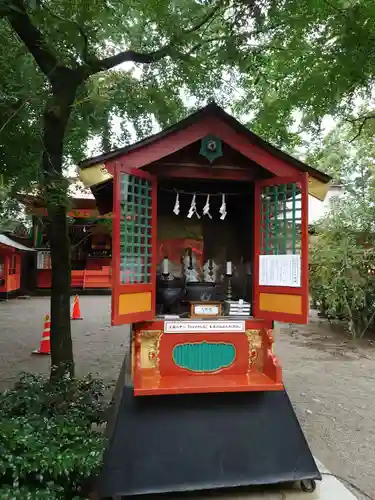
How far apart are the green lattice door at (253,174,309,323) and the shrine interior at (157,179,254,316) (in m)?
0.55

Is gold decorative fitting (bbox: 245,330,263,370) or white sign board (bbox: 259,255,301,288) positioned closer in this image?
white sign board (bbox: 259,255,301,288)

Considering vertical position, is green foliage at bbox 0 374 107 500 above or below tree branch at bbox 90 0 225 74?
below

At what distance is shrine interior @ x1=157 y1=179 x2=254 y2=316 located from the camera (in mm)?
4574

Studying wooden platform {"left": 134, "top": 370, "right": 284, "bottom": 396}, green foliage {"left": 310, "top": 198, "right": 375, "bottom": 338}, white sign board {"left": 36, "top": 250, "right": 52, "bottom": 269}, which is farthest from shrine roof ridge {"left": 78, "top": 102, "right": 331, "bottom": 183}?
white sign board {"left": 36, "top": 250, "right": 52, "bottom": 269}

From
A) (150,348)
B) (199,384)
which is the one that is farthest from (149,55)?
(199,384)

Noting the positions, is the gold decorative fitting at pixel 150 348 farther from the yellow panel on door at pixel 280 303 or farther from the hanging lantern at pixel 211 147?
the hanging lantern at pixel 211 147

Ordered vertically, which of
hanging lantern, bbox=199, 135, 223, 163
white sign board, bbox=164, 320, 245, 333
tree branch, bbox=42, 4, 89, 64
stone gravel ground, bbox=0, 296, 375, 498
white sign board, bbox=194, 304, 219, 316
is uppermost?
tree branch, bbox=42, 4, 89, 64

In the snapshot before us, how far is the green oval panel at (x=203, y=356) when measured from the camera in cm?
372

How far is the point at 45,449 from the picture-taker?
2.93 meters

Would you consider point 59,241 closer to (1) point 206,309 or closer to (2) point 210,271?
(2) point 210,271

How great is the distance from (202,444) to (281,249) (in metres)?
1.83

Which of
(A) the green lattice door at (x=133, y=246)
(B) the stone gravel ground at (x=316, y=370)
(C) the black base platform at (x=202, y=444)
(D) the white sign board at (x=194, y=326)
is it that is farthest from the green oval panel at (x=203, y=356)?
(B) the stone gravel ground at (x=316, y=370)

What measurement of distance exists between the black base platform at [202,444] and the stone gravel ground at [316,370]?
993mm

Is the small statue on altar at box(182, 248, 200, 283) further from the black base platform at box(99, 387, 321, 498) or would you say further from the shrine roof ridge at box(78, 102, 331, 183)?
the shrine roof ridge at box(78, 102, 331, 183)
